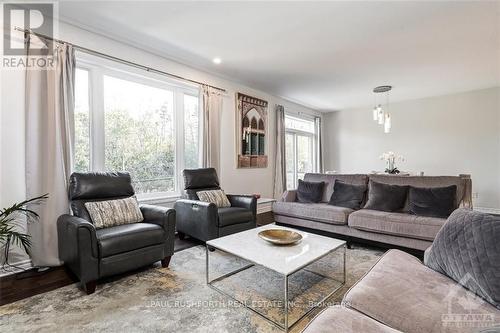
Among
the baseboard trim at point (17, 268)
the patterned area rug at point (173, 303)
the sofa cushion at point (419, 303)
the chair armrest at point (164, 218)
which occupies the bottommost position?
the patterned area rug at point (173, 303)

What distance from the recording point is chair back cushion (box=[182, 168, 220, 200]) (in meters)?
3.44

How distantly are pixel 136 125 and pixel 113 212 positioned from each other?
145cm

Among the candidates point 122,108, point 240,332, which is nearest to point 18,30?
point 122,108

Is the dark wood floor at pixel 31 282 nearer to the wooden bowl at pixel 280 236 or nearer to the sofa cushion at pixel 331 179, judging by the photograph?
the wooden bowl at pixel 280 236

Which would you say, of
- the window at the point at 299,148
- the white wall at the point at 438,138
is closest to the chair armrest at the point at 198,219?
the window at the point at 299,148

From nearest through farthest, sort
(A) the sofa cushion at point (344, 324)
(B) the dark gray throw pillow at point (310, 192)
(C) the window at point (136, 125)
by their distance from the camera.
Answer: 1. (A) the sofa cushion at point (344, 324)
2. (C) the window at point (136, 125)
3. (B) the dark gray throw pillow at point (310, 192)

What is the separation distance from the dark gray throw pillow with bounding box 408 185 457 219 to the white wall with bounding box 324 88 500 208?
3.51 metres

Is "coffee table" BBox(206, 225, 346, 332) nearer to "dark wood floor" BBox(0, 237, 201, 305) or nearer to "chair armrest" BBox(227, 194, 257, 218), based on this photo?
"chair armrest" BBox(227, 194, 257, 218)

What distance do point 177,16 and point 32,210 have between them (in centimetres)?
241

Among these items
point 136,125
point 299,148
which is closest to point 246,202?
point 136,125

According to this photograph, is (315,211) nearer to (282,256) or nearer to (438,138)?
(282,256)

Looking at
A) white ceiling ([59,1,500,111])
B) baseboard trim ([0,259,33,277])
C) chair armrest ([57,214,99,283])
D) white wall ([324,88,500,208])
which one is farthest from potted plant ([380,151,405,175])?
baseboard trim ([0,259,33,277])

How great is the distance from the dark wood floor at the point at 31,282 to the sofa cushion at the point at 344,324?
2.21 m

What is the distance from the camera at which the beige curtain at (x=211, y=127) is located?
159 inches
